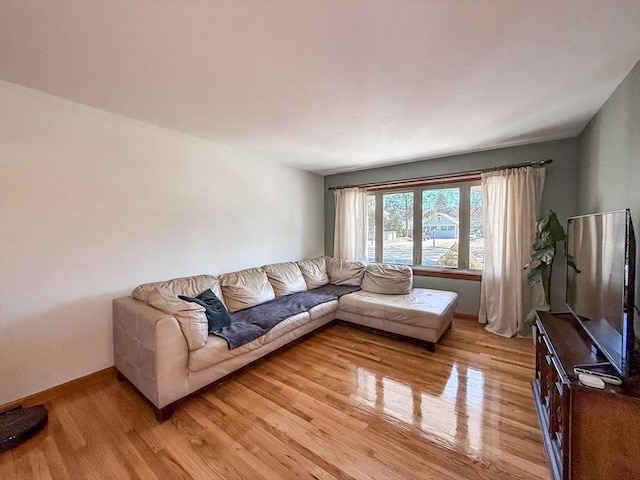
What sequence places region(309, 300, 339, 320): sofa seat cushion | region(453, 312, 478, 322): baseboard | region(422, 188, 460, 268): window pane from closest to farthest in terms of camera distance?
1. region(309, 300, 339, 320): sofa seat cushion
2. region(453, 312, 478, 322): baseboard
3. region(422, 188, 460, 268): window pane

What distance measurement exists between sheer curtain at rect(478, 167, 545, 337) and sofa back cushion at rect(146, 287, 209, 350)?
11.0 feet

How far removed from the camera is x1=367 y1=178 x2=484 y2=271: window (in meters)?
3.68

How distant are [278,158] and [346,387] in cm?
306

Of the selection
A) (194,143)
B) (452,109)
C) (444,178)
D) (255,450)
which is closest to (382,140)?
(452,109)

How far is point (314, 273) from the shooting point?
4.01 meters

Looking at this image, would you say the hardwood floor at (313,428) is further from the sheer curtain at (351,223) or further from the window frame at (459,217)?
the sheer curtain at (351,223)

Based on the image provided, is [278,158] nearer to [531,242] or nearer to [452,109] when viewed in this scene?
[452,109]

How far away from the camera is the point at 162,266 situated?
8.79 feet

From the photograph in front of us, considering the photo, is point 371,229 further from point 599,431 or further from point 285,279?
point 599,431

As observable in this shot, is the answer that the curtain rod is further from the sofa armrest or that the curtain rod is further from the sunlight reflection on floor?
the sofa armrest

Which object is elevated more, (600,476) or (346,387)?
(600,476)

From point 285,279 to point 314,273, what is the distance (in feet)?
2.08

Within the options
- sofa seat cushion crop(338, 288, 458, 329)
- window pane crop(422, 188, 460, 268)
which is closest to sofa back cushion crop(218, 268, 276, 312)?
sofa seat cushion crop(338, 288, 458, 329)

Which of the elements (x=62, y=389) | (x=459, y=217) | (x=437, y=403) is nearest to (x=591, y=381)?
(x=437, y=403)
